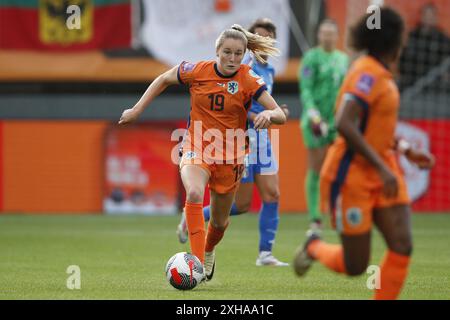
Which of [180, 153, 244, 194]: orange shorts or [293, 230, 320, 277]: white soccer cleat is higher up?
[180, 153, 244, 194]: orange shorts

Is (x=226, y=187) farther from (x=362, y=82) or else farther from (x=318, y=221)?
(x=318, y=221)

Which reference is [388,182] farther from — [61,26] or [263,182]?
[61,26]

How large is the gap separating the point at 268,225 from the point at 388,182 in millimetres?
4000

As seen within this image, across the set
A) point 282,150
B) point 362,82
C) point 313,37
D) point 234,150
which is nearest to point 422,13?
point 313,37

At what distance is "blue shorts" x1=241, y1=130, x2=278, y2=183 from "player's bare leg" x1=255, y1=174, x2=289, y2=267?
0.20 ft

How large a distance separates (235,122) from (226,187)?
1.56ft

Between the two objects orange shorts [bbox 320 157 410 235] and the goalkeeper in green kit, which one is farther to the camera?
the goalkeeper in green kit

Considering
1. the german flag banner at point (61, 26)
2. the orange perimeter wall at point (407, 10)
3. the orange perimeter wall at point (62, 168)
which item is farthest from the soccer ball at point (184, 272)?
the german flag banner at point (61, 26)

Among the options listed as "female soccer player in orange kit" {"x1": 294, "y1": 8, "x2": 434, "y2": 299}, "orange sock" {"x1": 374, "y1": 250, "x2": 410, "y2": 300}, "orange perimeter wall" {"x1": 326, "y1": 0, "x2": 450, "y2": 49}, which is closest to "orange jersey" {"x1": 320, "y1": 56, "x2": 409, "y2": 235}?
"female soccer player in orange kit" {"x1": 294, "y1": 8, "x2": 434, "y2": 299}

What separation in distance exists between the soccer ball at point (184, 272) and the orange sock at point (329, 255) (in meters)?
1.25

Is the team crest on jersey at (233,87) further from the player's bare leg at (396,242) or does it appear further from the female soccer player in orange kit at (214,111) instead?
the player's bare leg at (396,242)

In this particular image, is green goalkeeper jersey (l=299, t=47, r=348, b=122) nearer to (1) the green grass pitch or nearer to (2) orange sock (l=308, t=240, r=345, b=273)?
(1) the green grass pitch

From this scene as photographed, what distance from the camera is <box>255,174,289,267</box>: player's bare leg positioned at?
9516 mm

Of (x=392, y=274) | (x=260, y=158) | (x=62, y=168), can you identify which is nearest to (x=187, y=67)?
(x=260, y=158)
